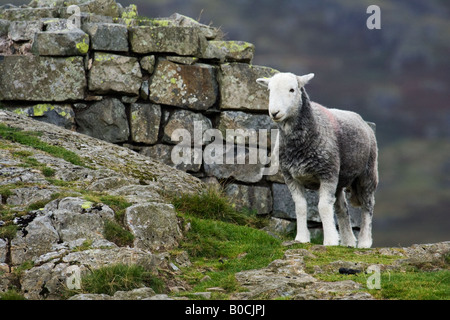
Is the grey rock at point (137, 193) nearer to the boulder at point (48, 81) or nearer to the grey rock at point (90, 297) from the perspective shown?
the grey rock at point (90, 297)

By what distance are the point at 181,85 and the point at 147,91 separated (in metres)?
0.83

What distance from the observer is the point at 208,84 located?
1438 centimetres

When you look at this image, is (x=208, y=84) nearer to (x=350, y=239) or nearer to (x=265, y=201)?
(x=265, y=201)

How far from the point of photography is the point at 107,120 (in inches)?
557

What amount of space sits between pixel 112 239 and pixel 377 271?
11.3 ft

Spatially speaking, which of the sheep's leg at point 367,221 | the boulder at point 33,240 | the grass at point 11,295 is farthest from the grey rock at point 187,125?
the grass at point 11,295

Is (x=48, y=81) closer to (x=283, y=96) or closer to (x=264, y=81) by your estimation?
(x=264, y=81)

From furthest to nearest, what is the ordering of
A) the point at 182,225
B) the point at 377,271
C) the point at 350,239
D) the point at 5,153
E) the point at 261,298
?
the point at 350,239
the point at 5,153
the point at 182,225
the point at 377,271
the point at 261,298

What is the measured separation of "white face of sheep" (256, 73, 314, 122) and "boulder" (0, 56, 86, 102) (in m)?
6.00

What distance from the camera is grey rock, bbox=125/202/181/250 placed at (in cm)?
816

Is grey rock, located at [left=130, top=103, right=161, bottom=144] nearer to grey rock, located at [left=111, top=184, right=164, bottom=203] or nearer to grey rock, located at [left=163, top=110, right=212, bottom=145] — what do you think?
grey rock, located at [left=163, top=110, right=212, bottom=145]

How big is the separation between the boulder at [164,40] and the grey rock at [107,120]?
1.46 metres

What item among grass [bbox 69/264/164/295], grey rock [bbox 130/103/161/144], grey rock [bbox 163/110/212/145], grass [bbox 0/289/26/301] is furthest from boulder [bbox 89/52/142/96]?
grass [bbox 0/289/26/301]

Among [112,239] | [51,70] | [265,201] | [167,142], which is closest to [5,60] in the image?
[51,70]
